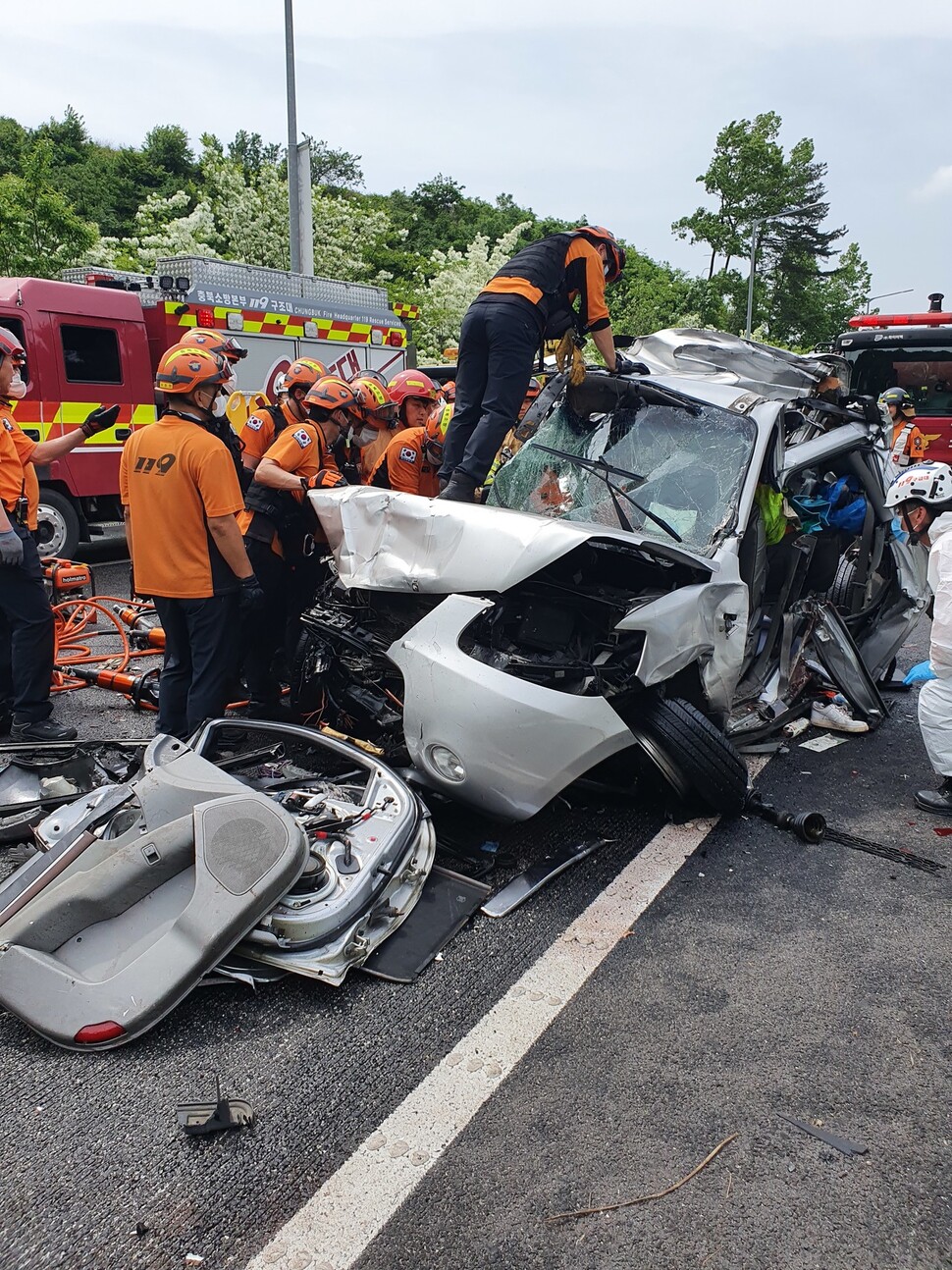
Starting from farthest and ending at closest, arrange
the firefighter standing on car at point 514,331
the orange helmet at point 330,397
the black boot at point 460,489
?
the orange helmet at point 330,397 → the firefighter standing on car at point 514,331 → the black boot at point 460,489

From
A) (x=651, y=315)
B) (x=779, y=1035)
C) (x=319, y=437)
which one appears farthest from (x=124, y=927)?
(x=651, y=315)

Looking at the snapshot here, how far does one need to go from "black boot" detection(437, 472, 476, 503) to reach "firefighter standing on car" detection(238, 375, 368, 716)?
550 millimetres

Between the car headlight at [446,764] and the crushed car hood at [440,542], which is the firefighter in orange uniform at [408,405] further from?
the car headlight at [446,764]

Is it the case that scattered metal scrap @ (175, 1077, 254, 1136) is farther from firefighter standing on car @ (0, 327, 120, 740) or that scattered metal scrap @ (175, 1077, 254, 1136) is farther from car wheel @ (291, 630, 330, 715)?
firefighter standing on car @ (0, 327, 120, 740)

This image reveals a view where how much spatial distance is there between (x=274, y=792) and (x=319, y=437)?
7.15ft

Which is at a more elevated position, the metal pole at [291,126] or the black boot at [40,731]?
the metal pole at [291,126]

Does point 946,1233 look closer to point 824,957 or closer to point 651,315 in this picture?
point 824,957

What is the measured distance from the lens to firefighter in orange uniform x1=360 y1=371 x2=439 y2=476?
6195 mm

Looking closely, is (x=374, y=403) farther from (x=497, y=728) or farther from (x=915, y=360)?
(x=915, y=360)

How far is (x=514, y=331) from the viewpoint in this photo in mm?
4746

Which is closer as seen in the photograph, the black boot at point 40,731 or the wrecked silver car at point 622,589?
the wrecked silver car at point 622,589

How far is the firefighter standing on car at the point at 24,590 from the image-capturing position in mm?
4520

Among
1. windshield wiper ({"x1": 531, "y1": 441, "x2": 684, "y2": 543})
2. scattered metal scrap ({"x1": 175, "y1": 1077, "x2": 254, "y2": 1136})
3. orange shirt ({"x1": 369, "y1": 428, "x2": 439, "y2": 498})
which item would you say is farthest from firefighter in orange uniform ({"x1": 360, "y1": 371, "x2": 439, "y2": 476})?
scattered metal scrap ({"x1": 175, "y1": 1077, "x2": 254, "y2": 1136})

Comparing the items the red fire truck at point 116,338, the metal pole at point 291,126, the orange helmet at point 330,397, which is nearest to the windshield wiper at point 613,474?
the orange helmet at point 330,397
